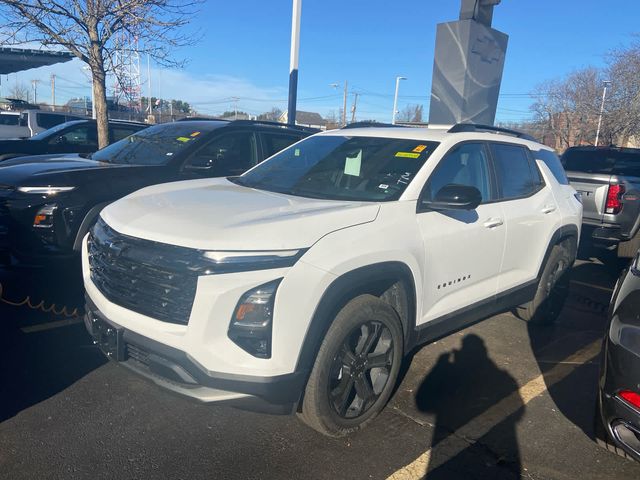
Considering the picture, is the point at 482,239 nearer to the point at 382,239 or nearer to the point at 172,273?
the point at 382,239

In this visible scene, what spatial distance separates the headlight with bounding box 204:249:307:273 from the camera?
7.97ft

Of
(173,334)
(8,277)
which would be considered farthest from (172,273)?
(8,277)

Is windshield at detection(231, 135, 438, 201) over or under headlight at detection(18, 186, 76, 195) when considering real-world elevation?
over

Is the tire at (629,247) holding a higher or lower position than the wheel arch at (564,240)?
lower

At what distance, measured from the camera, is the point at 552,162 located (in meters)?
5.10

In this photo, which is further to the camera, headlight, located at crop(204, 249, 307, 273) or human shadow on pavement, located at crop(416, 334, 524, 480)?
human shadow on pavement, located at crop(416, 334, 524, 480)

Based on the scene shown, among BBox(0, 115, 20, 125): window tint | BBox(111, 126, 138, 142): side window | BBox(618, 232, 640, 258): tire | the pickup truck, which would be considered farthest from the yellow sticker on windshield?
BBox(0, 115, 20, 125): window tint

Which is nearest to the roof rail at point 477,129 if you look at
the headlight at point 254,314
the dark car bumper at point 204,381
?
the headlight at point 254,314

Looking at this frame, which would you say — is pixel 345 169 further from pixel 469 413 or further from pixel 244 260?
pixel 469 413

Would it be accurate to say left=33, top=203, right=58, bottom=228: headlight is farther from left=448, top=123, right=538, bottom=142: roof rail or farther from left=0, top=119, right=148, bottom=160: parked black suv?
left=0, top=119, right=148, bottom=160: parked black suv

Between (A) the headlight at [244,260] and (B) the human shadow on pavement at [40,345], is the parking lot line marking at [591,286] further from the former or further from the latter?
(B) the human shadow on pavement at [40,345]

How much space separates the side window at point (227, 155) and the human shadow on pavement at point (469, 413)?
3.26 meters

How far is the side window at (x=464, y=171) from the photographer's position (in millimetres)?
3528

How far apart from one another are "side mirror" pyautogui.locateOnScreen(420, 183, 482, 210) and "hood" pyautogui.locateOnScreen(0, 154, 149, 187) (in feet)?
11.4
